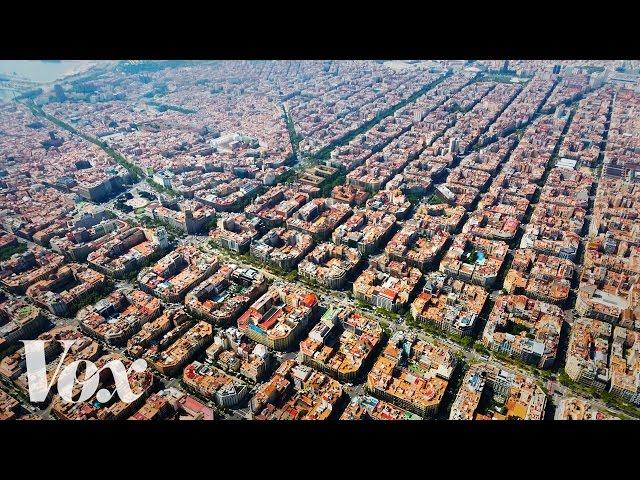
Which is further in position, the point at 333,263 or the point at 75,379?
the point at 333,263

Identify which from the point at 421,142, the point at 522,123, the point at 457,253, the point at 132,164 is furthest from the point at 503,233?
the point at 132,164

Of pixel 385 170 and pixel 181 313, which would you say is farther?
pixel 385 170

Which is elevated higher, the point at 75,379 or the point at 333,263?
the point at 333,263
